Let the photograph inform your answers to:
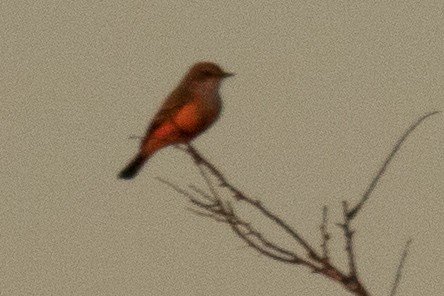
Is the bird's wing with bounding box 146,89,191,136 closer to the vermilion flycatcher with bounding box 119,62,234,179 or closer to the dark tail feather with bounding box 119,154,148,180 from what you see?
the vermilion flycatcher with bounding box 119,62,234,179

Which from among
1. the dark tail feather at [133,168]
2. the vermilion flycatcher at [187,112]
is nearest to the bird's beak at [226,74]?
the vermilion flycatcher at [187,112]

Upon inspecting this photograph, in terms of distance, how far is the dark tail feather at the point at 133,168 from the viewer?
426 inches

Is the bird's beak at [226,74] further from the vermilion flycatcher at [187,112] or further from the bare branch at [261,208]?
the bare branch at [261,208]

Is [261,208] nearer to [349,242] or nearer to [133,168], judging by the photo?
[349,242]

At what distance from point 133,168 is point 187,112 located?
98 cm

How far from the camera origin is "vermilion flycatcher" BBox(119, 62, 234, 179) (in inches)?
396

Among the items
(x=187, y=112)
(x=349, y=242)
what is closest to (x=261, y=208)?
(x=349, y=242)

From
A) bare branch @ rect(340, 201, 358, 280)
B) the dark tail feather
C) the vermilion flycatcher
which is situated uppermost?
the vermilion flycatcher

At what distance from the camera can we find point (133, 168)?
1089 centimetres

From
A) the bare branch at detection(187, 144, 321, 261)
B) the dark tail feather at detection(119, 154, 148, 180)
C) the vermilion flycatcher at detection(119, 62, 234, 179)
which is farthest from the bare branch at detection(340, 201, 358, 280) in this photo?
the dark tail feather at detection(119, 154, 148, 180)

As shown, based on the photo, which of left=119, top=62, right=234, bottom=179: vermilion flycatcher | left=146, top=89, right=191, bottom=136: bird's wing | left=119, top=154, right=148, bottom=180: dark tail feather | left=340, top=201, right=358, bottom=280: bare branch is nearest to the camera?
left=340, top=201, right=358, bottom=280: bare branch

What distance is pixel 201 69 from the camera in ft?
35.6

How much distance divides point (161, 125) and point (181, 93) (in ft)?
1.36

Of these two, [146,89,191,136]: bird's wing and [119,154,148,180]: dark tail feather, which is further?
[119,154,148,180]: dark tail feather
